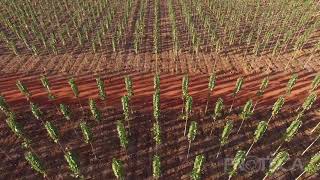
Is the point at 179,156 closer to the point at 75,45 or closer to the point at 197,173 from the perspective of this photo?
the point at 197,173

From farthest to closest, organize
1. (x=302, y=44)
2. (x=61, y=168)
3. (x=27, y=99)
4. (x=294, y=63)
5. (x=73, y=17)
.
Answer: (x=73, y=17)
(x=302, y=44)
(x=294, y=63)
(x=27, y=99)
(x=61, y=168)

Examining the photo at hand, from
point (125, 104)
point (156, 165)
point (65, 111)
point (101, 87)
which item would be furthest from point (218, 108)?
point (65, 111)

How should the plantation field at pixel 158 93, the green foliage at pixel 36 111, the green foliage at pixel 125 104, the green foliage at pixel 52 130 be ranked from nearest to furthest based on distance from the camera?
the green foliage at pixel 52 130 → the plantation field at pixel 158 93 → the green foliage at pixel 36 111 → the green foliage at pixel 125 104

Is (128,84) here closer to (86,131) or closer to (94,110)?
(94,110)

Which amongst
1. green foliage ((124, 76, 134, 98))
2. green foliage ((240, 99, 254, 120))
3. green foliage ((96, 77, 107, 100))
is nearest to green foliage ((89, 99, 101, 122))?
green foliage ((96, 77, 107, 100))

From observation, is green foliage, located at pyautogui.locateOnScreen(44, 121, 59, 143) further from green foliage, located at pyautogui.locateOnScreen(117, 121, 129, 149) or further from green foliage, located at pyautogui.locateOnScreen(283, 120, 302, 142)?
green foliage, located at pyautogui.locateOnScreen(283, 120, 302, 142)

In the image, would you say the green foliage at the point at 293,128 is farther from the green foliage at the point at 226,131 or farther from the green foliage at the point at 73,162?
the green foliage at the point at 73,162

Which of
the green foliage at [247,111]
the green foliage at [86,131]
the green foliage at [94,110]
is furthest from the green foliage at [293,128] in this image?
the green foliage at [94,110]

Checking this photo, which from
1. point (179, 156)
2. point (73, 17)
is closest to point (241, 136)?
point (179, 156)
